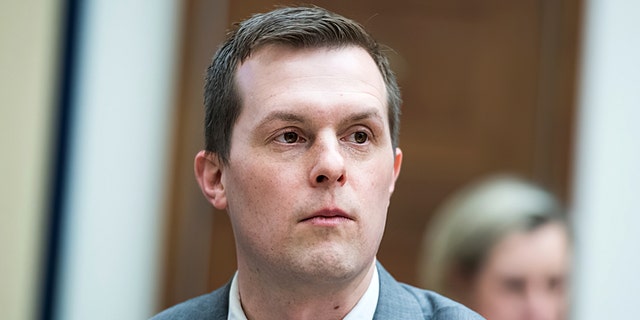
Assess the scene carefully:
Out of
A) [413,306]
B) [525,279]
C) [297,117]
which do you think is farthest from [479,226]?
[297,117]

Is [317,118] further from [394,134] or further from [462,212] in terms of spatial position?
[462,212]

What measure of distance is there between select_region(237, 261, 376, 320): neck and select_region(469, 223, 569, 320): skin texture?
112 centimetres

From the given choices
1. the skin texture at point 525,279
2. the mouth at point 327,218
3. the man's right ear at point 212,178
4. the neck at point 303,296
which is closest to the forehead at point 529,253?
the skin texture at point 525,279

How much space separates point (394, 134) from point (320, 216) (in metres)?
0.35

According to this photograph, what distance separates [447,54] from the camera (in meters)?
5.15

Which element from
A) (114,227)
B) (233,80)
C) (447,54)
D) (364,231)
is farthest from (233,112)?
(447,54)

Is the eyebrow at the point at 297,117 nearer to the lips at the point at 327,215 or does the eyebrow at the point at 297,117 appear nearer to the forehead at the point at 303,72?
the forehead at the point at 303,72

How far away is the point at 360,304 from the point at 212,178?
1.47 feet

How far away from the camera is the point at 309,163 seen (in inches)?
84.7

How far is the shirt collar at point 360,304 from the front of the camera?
2.28 meters

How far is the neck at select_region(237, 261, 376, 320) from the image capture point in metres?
2.20

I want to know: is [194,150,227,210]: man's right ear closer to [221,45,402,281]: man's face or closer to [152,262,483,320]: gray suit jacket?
[221,45,402,281]: man's face

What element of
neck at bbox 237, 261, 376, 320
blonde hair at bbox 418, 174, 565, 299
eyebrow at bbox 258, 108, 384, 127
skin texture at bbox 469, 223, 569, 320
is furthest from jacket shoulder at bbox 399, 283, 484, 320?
blonde hair at bbox 418, 174, 565, 299

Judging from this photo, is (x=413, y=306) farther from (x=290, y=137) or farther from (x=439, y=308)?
(x=290, y=137)
